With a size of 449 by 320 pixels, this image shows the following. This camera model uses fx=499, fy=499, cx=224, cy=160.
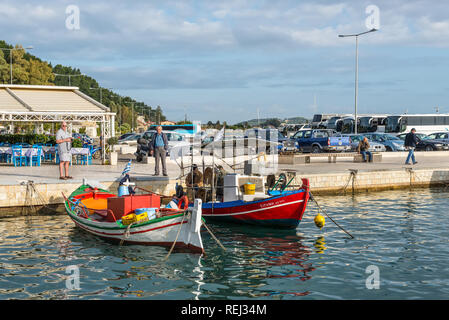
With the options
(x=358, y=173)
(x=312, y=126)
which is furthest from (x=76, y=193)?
(x=312, y=126)

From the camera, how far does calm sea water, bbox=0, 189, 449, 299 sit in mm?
9508

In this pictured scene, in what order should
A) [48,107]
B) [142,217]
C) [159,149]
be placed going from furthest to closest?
1. [48,107]
2. [159,149]
3. [142,217]

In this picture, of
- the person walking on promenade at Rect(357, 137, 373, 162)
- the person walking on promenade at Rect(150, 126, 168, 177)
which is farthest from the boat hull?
the person walking on promenade at Rect(357, 137, 373, 162)

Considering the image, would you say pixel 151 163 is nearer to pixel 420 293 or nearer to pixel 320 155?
pixel 320 155

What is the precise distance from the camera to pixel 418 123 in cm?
5191

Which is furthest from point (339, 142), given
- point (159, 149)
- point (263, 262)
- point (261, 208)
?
point (263, 262)

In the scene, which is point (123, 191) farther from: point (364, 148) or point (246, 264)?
point (364, 148)

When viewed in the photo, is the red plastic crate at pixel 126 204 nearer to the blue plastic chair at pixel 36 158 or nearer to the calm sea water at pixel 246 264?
the calm sea water at pixel 246 264

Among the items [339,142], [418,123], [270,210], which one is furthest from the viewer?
[418,123]

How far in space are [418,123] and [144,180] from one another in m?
40.7

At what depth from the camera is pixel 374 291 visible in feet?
30.9

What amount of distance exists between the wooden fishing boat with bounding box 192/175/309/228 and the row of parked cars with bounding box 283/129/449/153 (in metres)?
18.2

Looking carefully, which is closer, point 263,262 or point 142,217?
point 263,262

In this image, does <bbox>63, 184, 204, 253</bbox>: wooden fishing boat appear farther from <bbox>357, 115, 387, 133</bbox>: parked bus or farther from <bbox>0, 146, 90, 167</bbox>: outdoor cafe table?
<bbox>357, 115, 387, 133</bbox>: parked bus
